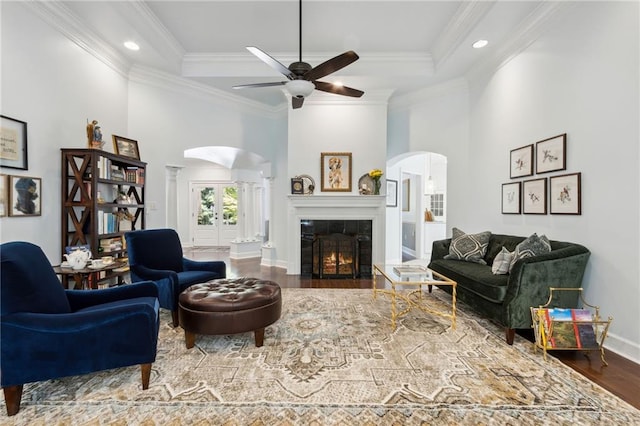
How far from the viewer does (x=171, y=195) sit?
545 cm

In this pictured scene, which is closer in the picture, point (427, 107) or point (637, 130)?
point (637, 130)

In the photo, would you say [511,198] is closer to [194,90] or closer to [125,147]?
[194,90]

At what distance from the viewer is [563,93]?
303cm

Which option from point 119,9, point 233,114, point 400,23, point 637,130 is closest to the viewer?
point 637,130

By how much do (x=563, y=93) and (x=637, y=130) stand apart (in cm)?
91

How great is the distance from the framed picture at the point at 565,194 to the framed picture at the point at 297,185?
3527mm

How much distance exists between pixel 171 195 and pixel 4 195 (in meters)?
2.81

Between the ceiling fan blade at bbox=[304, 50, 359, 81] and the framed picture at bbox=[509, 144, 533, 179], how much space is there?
7.98 ft

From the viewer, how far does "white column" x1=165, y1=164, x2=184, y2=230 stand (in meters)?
4.95

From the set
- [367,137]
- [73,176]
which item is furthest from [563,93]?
[73,176]

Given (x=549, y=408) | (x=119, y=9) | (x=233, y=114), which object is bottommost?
(x=549, y=408)

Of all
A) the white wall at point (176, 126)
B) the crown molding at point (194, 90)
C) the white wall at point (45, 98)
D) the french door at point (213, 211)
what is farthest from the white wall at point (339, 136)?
the french door at point (213, 211)

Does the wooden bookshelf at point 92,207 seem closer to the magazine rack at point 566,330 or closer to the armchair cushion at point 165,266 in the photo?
the armchair cushion at point 165,266

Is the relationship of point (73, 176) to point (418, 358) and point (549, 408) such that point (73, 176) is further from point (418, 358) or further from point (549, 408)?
point (549, 408)
